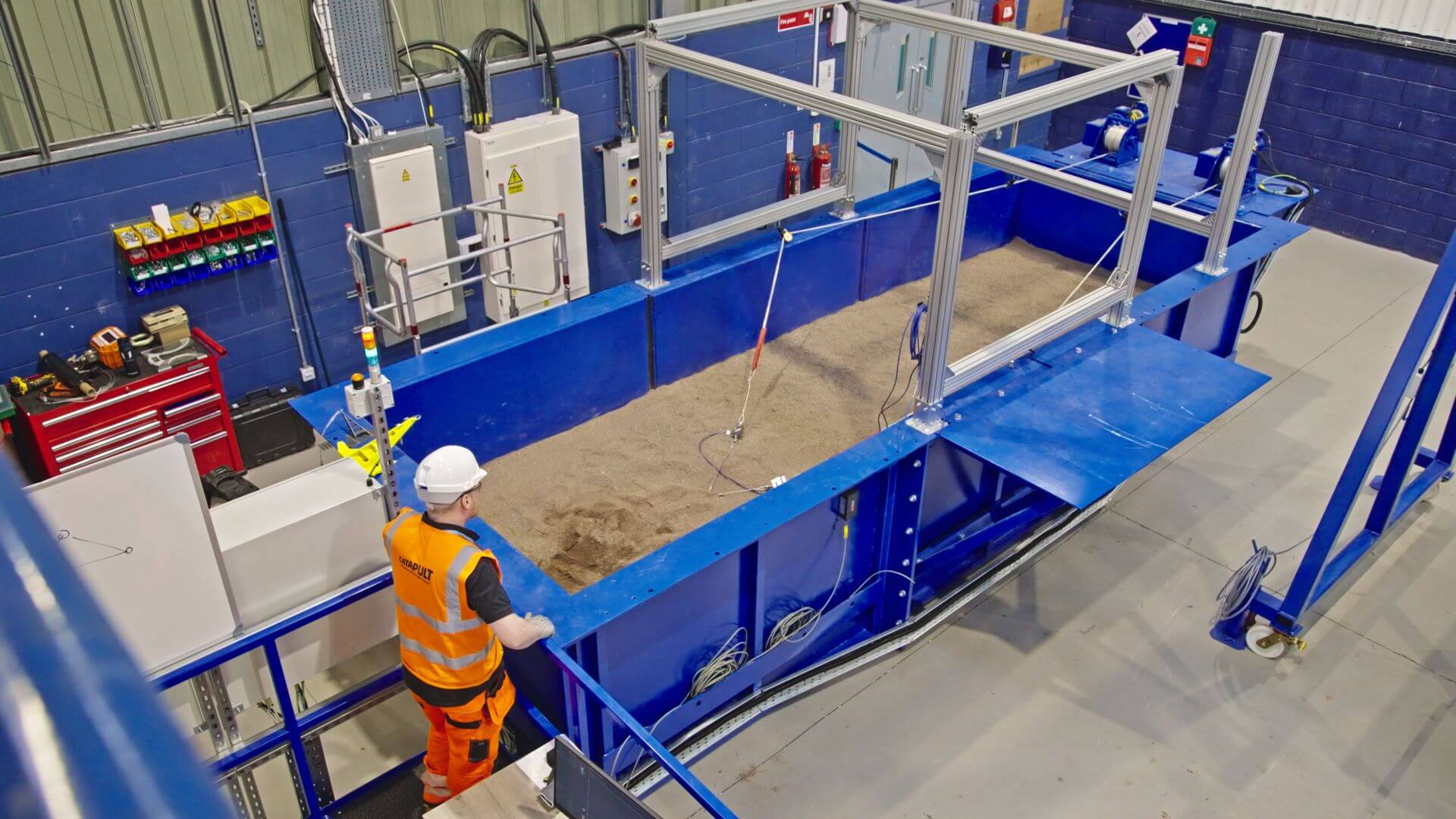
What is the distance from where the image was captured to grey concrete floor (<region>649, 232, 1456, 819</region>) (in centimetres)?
409

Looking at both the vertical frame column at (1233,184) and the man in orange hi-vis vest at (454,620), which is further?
the vertical frame column at (1233,184)

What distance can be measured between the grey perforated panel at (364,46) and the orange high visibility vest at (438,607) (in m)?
3.15

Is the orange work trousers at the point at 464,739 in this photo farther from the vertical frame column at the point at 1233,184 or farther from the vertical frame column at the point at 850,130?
the vertical frame column at the point at 1233,184

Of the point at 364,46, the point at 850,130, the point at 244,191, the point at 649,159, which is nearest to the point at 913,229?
the point at 850,130

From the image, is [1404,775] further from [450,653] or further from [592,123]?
[592,123]

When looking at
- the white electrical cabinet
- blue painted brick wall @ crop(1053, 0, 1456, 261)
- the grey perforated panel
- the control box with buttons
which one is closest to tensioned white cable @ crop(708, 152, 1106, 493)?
the white electrical cabinet

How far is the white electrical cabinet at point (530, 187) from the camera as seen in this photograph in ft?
19.9

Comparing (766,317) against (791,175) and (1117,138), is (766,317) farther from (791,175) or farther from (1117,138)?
(791,175)

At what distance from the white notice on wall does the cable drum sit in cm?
328

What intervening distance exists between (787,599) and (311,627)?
165 centimetres

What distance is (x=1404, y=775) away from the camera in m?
4.19

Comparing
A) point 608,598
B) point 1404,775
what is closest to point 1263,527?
point 1404,775

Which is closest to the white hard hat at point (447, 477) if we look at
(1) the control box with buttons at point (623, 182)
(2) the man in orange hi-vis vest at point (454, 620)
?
(2) the man in orange hi-vis vest at point (454, 620)

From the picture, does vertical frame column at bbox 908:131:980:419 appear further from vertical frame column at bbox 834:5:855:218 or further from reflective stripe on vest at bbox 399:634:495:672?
reflective stripe on vest at bbox 399:634:495:672
